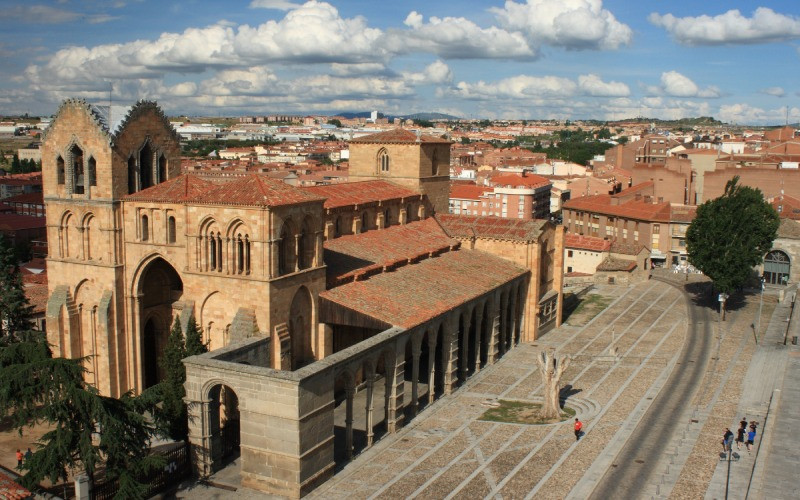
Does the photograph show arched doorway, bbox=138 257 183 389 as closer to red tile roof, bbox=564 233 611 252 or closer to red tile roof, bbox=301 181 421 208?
red tile roof, bbox=301 181 421 208

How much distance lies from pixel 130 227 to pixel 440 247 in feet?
71.4

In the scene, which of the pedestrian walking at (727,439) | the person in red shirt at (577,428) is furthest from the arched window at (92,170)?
the pedestrian walking at (727,439)

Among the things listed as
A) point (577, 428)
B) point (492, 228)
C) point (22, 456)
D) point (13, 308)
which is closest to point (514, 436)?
point (577, 428)

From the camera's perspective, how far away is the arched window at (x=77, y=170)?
4212 cm

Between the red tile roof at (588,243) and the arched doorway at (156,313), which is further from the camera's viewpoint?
the red tile roof at (588,243)

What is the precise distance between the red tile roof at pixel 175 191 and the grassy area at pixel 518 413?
61.9ft

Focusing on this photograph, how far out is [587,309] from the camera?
226 feet

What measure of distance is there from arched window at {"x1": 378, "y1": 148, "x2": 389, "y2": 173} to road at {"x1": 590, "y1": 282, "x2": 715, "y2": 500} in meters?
25.8

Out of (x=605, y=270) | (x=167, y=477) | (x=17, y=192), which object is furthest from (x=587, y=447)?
(x=17, y=192)

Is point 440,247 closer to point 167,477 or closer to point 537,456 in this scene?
point 537,456

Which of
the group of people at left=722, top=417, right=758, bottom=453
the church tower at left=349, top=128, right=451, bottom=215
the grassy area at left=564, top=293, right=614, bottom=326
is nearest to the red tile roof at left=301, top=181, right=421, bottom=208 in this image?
the church tower at left=349, top=128, right=451, bottom=215

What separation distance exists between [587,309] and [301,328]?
3622cm

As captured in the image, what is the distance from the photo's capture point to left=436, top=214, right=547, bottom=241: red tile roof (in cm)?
5794

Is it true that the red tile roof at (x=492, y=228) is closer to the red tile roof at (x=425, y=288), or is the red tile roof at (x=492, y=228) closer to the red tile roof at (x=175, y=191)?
the red tile roof at (x=425, y=288)
